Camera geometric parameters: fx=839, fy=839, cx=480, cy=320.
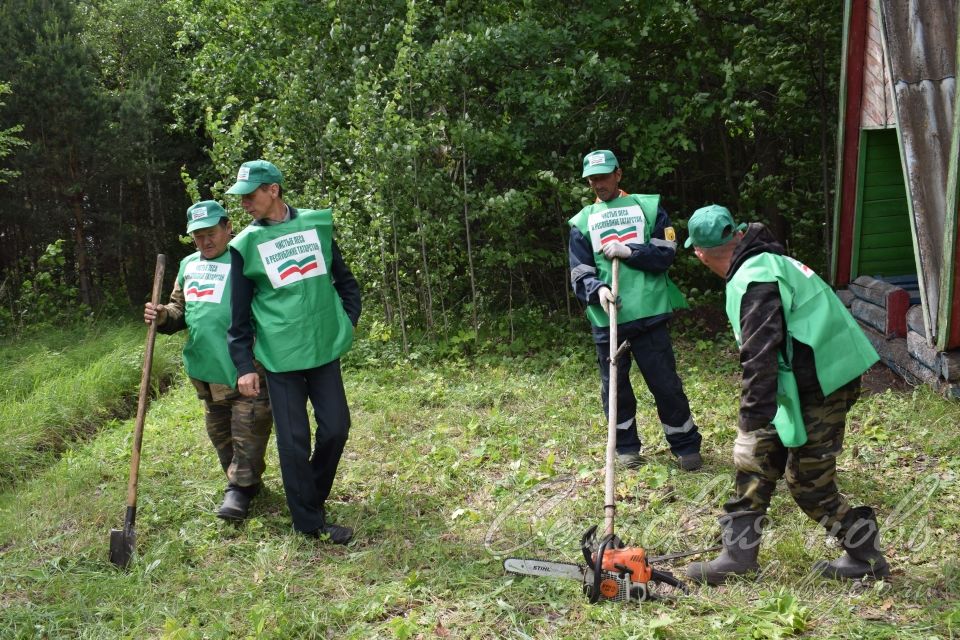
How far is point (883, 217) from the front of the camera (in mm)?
8578

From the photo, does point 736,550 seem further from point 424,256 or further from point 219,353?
point 424,256

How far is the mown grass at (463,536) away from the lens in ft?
11.7

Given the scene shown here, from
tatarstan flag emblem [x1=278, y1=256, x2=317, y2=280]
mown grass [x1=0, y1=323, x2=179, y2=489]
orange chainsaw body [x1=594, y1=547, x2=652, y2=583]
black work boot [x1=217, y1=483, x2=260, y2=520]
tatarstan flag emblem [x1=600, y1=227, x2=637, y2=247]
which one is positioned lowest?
mown grass [x1=0, y1=323, x2=179, y2=489]

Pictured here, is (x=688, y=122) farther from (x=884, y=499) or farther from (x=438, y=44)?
(x=884, y=499)

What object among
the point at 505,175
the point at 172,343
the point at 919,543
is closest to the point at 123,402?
the point at 172,343

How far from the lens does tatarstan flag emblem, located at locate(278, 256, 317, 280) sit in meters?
4.46

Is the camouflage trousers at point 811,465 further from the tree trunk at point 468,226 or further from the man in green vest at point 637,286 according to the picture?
the tree trunk at point 468,226

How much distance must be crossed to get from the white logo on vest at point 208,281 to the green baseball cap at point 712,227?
2.80 m

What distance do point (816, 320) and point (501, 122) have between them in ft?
20.3

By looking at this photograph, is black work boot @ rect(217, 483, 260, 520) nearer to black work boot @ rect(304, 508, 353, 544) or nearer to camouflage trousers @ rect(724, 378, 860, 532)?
black work boot @ rect(304, 508, 353, 544)

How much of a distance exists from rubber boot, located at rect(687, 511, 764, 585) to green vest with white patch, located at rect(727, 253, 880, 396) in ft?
2.32

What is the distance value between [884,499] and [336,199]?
21.8 feet

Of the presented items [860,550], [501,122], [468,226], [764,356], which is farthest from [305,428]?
[501,122]

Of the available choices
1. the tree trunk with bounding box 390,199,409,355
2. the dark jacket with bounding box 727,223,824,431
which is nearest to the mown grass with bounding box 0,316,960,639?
the dark jacket with bounding box 727,223,824,431
